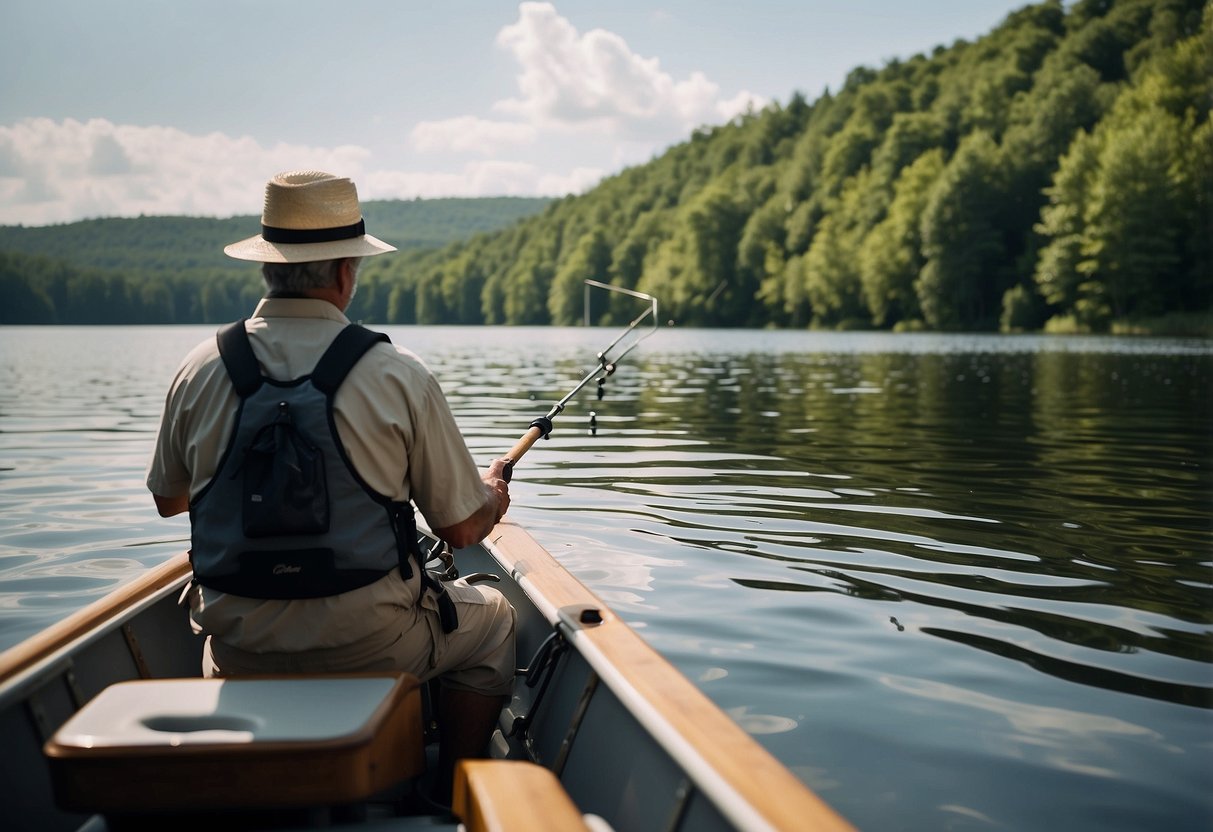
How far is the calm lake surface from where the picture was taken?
4.06m

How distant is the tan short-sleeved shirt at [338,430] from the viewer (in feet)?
9.82

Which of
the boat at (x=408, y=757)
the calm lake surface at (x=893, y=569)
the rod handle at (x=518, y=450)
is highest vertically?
the rod handle at (x=518, y=450)

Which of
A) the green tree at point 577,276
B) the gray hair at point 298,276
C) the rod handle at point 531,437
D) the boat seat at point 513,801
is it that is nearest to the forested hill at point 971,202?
the green tree at point 577,276

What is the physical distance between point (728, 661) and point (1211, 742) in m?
2.03

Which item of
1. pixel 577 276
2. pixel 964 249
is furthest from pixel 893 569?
pixel 577 276

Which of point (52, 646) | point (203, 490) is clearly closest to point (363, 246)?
point (203, 490)

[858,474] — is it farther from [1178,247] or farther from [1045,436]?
[1178,247]

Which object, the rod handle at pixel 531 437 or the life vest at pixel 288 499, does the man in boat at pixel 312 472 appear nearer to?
the life vest at pixel 288 499

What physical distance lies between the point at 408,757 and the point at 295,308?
131cm

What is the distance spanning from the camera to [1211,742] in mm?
4164

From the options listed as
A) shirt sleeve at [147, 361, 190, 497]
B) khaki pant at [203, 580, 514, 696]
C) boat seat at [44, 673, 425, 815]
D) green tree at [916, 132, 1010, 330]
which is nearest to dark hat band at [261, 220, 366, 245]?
shirt sleeve at [147, 361, 190, 497]

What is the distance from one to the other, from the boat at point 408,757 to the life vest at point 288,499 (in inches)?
12.4

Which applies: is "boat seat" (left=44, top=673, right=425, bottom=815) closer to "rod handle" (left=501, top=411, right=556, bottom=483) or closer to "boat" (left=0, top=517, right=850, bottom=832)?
"boat" (left=0, top=517, right=850, bottom=832)

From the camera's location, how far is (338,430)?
9.62ft
